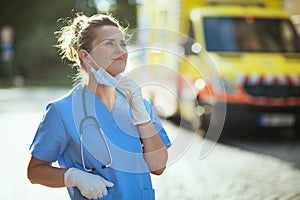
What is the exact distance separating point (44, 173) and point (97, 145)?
25cm

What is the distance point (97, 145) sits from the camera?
2.80 m

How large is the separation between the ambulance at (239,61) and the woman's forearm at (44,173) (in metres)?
7.36

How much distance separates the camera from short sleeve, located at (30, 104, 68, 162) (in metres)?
2.80

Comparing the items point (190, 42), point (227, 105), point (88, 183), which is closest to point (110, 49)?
point (88, 183)

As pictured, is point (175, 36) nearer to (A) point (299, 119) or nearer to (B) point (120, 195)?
(A) point (299, 119)

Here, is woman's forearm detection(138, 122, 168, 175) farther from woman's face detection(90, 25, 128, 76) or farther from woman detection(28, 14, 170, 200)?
woman's face detection(90, 25, 128, 76)

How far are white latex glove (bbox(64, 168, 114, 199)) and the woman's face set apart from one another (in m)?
0.42

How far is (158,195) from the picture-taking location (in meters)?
6.94

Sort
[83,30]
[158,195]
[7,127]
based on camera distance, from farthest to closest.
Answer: [7,127] → [158,195] → [83,30]

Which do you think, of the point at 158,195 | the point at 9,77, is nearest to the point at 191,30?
the point at 158,195

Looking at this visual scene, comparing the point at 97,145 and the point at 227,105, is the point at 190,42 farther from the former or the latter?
the point at 97,145

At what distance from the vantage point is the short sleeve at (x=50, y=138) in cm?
280

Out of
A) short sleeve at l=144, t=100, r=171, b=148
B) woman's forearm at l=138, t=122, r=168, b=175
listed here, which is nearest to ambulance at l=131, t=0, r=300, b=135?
short sleeve at l=144, t=100, r=171, b=148

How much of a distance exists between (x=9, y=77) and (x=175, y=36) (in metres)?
33.1
